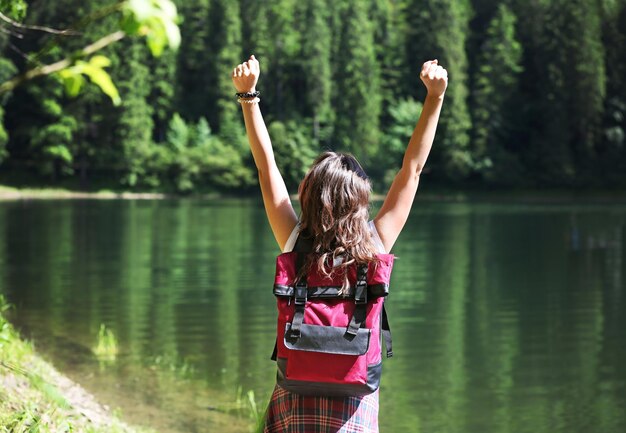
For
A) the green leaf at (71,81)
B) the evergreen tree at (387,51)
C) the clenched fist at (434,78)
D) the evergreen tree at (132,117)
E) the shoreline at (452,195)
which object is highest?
the evergreen tree at (387,51)

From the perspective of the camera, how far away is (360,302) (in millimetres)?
2199

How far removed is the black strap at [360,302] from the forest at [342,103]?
165ft

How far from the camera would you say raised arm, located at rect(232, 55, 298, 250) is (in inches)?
96.1

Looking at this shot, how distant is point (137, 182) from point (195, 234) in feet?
98.6

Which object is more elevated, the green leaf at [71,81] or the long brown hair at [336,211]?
the green leaf at [71,81]

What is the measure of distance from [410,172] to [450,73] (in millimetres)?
52883

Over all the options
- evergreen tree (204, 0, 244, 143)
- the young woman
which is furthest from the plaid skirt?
evergreen tree (204, 0, 244, 143)

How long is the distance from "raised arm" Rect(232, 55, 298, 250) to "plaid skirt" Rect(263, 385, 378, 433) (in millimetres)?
421

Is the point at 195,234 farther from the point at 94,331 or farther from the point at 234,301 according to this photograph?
the point at 94,331

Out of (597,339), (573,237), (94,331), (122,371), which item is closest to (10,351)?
(122,371)

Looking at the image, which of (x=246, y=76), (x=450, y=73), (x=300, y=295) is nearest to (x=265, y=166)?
(x=246, y=76)

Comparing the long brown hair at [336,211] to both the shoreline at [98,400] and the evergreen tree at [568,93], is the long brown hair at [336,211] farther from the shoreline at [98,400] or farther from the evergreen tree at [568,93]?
the evergreen tree at [568,93]

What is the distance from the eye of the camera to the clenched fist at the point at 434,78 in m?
2.37

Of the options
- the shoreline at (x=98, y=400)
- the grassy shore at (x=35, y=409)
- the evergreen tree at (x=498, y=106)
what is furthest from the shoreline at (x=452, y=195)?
the grassy shore at (x=35, y=409)
